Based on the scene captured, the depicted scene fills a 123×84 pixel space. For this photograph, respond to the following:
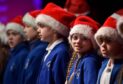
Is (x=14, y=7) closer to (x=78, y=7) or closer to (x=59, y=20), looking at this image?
(x=78, y=7)

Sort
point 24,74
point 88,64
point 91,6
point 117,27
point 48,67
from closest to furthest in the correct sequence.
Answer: point 117,27 < point 88,64 < point 48,67 < point 24,74 < point 91,6

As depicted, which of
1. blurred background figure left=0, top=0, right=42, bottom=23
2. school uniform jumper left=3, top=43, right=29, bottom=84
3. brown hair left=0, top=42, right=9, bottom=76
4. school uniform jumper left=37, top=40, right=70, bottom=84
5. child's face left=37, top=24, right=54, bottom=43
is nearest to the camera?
school uniform jumper left=37, top=40, right=70, bottom=84

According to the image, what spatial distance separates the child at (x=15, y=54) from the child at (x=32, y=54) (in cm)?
20

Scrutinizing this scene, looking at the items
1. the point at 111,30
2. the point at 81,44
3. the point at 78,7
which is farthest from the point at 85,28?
the point at 78,7

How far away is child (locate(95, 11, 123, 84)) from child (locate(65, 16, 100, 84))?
0.15 meters

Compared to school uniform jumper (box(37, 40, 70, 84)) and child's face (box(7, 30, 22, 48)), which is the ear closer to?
school uniform jumper (box(37, 40, 70, 84))

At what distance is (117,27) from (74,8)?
5.63 ft

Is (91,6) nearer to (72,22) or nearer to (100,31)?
(72,22)

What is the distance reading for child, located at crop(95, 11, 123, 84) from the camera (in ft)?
11.1

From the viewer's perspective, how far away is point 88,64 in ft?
12.0

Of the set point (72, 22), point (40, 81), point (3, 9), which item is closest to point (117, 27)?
point (72, 22)

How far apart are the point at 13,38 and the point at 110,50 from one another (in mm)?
2040

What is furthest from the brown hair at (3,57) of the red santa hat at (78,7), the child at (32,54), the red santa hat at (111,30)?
the red santa hat at (111,30)

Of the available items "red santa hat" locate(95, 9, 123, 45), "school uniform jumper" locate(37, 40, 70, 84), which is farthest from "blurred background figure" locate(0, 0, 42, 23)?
"red santa hat" locate(95, 9, 123, 45)
